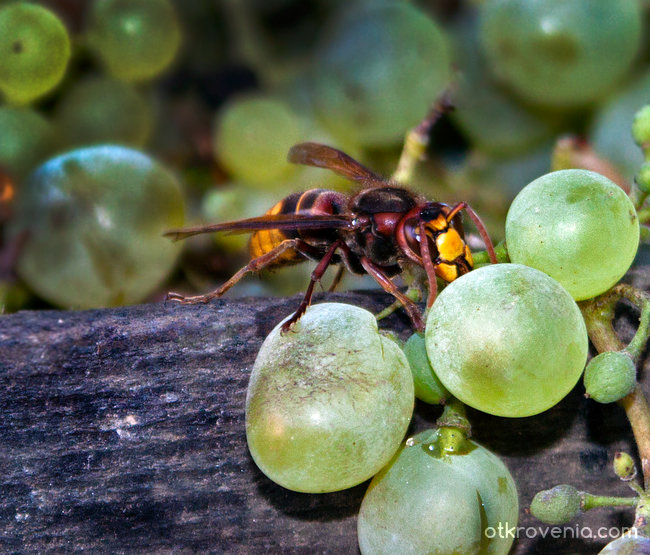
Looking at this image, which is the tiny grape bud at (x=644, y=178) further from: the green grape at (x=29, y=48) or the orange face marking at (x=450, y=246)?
the green grape at (x=29, y=48)

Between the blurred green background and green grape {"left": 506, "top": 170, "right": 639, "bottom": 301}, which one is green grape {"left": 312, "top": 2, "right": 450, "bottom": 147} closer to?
the blurred green background

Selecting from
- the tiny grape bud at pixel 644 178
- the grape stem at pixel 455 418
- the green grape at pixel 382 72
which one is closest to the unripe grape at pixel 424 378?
the grape stem at pixel 455 418

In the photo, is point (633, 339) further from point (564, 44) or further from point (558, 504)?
point (564, 44)

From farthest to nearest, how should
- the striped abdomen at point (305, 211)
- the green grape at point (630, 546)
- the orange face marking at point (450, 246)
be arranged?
the striped abdomen at point (305, 211), the orange face marking at point (450, 246), the green grape at point (630, 546)

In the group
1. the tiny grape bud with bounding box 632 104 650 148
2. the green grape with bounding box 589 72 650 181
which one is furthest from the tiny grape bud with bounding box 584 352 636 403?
the green grape with bounding box 589 72 650 181

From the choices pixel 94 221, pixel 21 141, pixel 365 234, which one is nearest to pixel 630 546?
pixel 365 234

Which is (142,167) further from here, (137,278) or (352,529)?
(352,529)

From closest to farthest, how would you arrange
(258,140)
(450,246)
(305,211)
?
(450,246) < (305,211) < (258,140)
